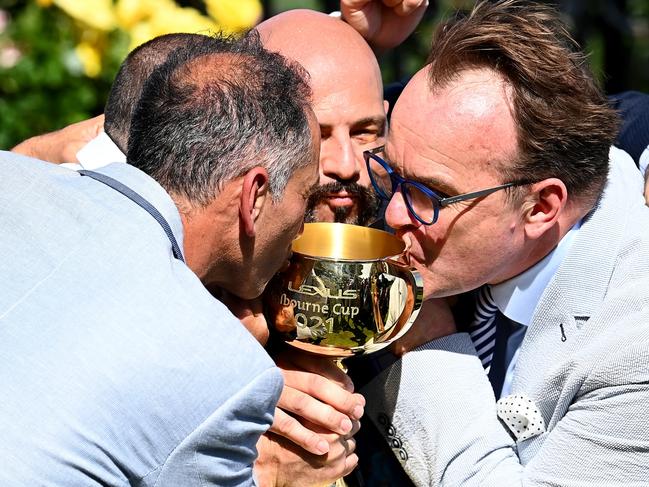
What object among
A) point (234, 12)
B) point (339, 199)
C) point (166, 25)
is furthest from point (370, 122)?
point (234, 12)

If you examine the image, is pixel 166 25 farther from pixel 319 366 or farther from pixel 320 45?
pixel 319 366

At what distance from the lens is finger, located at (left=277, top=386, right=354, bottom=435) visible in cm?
218

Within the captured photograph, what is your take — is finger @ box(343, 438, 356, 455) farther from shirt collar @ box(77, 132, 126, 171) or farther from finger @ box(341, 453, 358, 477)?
shirt collar @ box(77, 132, 126, 171)

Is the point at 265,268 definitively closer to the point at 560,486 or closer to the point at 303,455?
the point at 303,455

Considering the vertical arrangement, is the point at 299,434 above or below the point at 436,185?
below

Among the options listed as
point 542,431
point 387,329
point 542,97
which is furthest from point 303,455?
point 542,97

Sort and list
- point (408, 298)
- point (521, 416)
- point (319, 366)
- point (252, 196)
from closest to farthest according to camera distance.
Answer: point (252, 196), point (408, 298), point (319, 366), point (521, 416)

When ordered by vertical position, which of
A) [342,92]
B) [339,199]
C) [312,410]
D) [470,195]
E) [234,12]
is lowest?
[234,12]

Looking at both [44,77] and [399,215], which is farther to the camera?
[44,77]

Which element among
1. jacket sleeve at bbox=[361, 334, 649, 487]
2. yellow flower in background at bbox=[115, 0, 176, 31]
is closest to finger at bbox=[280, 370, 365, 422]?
jacket sleeve at bbox=[361, 334, 649, 487]

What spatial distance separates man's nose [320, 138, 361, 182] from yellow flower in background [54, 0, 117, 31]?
6.35 ft

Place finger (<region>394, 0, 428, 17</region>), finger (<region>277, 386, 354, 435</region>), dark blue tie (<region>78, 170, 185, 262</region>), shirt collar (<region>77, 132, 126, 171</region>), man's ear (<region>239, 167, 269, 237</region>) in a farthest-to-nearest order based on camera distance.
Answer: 1. finger (<region>394, 0, 428, 17</region>)
2. shirt collar (<region>77, 132, 126, 171</region>)
3. finger (<region>277, 386, 354, 435</region>)
4. man's ear (<region>239, 167, 269, 237</region>)
5. dark blue tie (<region>78, 170, 185, 262</region>)

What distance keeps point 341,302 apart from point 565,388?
2.11 ft

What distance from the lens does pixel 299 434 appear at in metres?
2.19
